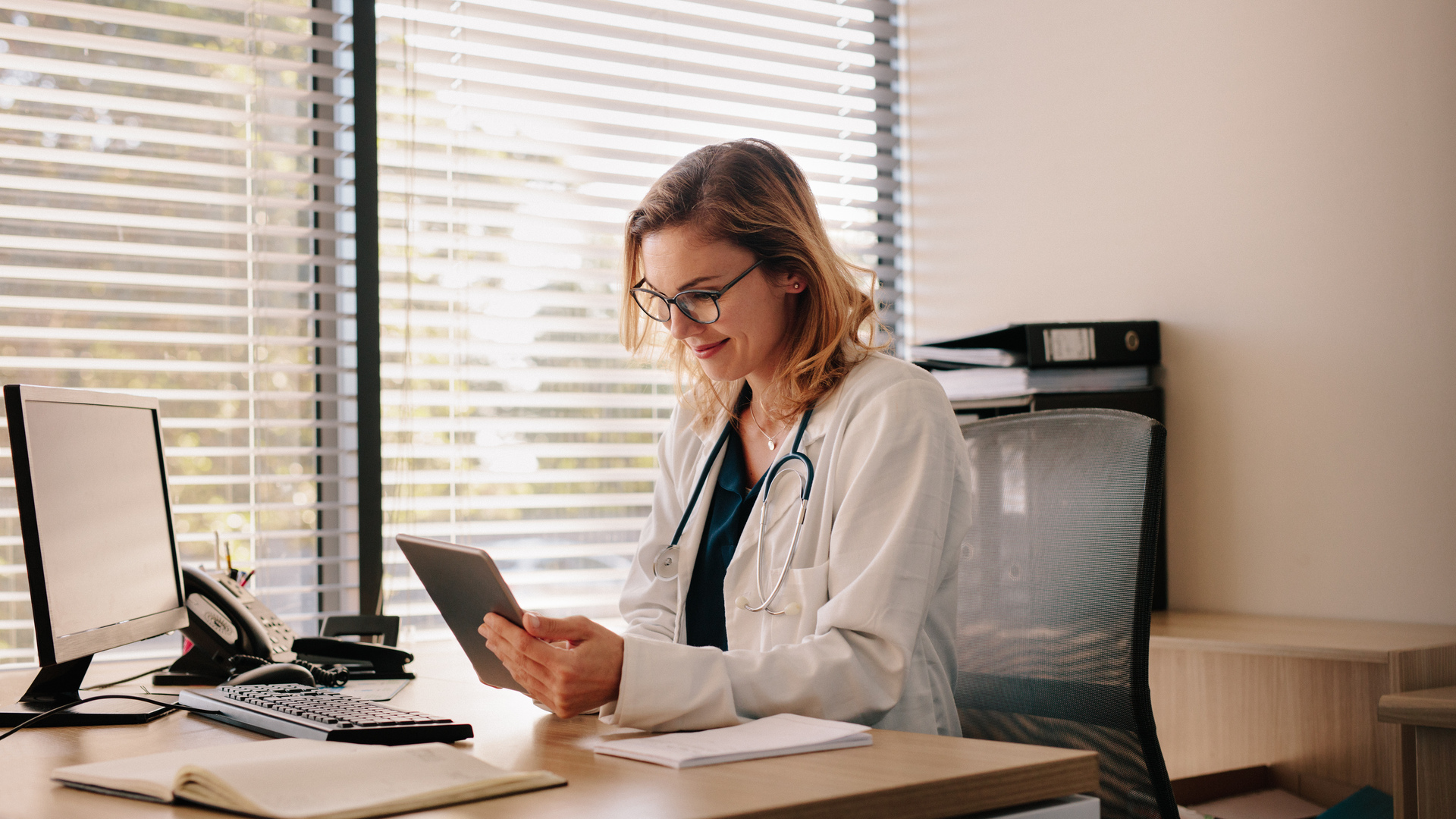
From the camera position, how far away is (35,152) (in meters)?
2.02

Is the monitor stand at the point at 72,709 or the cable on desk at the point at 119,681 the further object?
the cable on desk at the point at 119,681

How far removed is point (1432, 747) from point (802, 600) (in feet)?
2.67

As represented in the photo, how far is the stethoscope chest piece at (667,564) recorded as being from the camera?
1.57 m

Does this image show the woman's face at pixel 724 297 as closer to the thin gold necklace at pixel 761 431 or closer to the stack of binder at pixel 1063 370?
the thin gold necklace at pixel 761 431

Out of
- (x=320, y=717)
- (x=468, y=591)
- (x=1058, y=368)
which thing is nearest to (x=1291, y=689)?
(x=1058, y=368)

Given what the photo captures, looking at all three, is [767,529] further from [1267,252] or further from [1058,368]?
[1267,252]

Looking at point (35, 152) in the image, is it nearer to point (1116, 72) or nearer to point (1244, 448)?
point (1116, 72)

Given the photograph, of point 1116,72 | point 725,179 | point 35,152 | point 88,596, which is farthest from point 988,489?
point 35,152

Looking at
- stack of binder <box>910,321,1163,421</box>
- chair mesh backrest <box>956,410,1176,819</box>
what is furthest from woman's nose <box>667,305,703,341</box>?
stack of binder <box>910,321,1163,421</box>

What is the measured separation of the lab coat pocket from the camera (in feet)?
4.29

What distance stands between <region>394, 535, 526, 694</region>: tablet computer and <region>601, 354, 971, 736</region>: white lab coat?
0.49 ft

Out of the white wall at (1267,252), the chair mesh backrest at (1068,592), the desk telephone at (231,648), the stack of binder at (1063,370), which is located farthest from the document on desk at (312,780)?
the white wall at (1267,252)

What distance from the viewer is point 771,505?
1.44m

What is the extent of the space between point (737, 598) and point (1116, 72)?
1669mm
